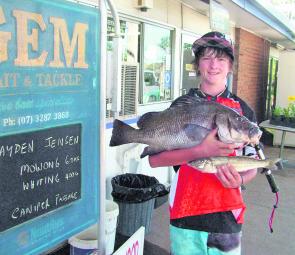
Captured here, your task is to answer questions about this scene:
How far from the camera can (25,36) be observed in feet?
5.92

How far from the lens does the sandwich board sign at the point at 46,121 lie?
5.88 feet

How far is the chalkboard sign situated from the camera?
184 cm

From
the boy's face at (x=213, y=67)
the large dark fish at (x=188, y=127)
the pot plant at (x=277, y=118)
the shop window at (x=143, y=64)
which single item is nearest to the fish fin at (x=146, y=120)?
the large dark fish at (x=188, y=127)

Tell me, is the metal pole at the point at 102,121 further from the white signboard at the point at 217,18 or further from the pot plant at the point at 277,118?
the pot plant at the point at 277,118

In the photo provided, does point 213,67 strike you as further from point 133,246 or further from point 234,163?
point 133,246

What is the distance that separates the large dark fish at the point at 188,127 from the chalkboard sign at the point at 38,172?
307mm

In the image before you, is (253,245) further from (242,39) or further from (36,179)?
(242,39)

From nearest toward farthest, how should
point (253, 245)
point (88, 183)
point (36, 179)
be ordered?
point (36, 179) < point (88, 183) < point (253, 245)

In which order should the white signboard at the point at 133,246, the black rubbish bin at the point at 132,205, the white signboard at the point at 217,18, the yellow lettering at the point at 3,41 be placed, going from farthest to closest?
the white signboard at the point at 217,18, the black rubbish bin at the point at 132,205, the white signboard at the point at 133,246, the yellow lettering at the point at 3,41

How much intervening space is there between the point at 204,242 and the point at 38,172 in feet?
3.26

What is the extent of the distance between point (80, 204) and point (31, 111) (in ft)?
2.34

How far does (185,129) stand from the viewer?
1.93 m

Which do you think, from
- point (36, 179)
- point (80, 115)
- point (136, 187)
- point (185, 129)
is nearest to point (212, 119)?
point (185, 129)

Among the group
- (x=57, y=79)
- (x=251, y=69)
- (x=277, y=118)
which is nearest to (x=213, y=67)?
(x=57, y=79)
